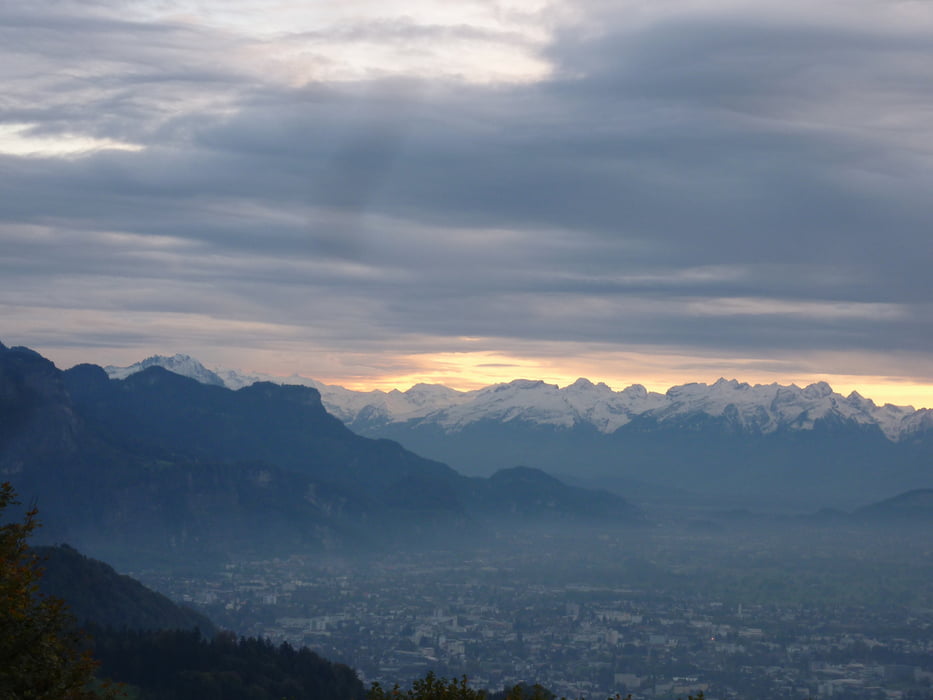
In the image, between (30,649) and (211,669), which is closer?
(30,649)

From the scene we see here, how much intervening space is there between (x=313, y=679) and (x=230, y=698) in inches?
760

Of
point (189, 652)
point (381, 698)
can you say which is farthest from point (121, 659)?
point (381, 698)

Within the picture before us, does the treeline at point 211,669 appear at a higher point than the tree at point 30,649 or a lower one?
lower

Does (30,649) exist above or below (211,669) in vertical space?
above

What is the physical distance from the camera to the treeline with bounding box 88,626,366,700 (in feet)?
540

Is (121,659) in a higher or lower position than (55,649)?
lower

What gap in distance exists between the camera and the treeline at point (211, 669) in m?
165

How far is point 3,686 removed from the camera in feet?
141

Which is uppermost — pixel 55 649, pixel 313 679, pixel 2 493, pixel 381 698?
pixel 2 493

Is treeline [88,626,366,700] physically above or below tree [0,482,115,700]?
below

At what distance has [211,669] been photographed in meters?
174

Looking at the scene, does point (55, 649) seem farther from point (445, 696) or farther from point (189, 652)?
point (189, 652)

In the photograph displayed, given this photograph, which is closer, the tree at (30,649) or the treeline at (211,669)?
the tree at (30,649)

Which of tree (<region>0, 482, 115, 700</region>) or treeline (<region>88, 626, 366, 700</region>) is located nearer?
tree (<region>0, 482, 115, 700</region>)
